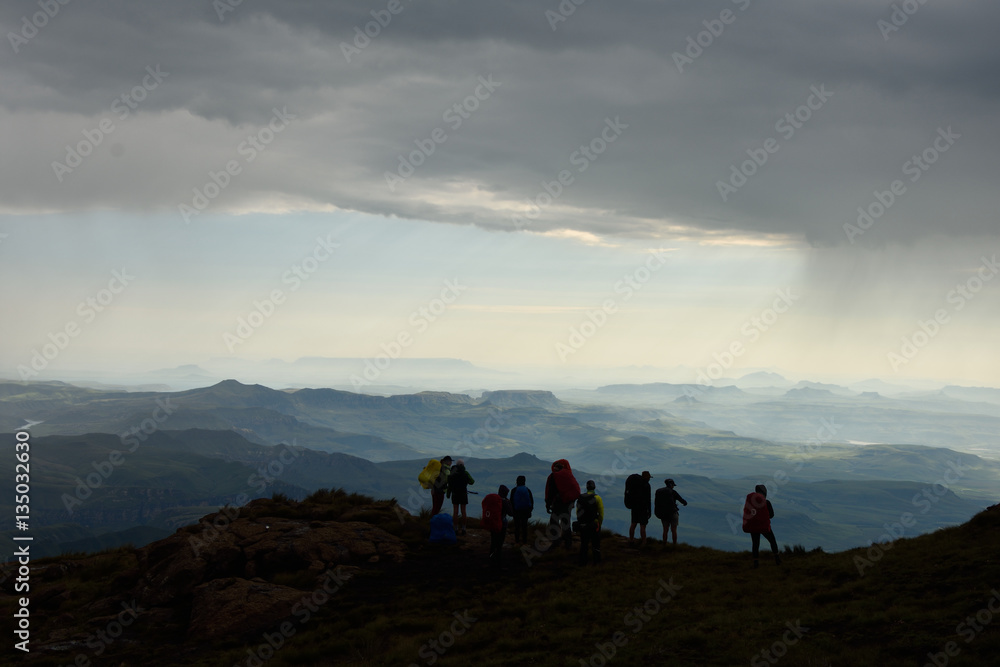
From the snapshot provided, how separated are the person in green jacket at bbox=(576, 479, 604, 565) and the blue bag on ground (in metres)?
6.52

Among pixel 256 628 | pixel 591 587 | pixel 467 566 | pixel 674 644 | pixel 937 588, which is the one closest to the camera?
pixel 674 644

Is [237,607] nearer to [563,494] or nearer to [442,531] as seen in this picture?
[442,531]

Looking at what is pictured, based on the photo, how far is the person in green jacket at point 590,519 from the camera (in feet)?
79.2

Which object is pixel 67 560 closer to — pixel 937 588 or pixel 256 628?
pixel 256 628

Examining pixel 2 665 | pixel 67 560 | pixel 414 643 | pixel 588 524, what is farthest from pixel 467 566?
pixel 67 560

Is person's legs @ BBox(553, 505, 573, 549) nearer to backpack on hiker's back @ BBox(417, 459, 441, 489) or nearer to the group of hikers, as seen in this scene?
the group of hikers

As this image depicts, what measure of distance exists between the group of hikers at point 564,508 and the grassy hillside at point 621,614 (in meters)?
1.26

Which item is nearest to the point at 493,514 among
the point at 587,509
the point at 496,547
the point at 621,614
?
the point at 496,547

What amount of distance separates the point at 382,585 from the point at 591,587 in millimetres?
7816

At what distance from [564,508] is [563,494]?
126 cm

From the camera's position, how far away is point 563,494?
2588 cm

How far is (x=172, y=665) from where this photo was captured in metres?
17.8

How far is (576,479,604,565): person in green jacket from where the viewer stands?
79.2 ft

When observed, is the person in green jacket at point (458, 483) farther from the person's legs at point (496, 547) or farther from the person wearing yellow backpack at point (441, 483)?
the person's legs at point (496, 547)
